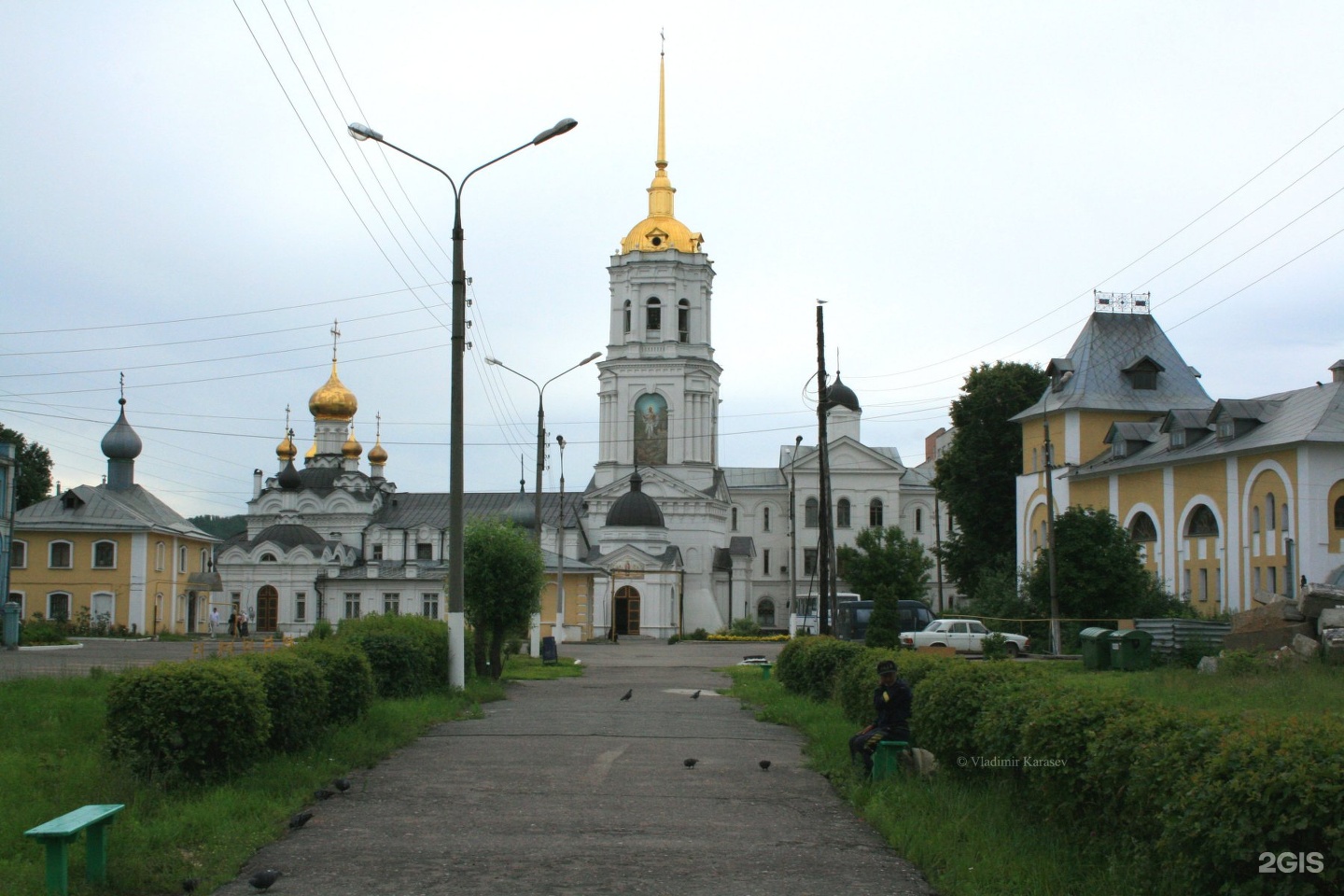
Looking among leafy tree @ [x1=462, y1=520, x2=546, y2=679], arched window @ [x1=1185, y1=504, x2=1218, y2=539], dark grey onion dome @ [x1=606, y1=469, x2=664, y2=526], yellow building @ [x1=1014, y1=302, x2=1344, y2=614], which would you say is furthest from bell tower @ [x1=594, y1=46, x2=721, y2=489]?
leafy tree @ [x1=462, y1=520, x2=546, y2=679]

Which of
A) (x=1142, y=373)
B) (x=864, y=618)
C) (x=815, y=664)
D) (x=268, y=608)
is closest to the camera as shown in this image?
(x=815, y=664)

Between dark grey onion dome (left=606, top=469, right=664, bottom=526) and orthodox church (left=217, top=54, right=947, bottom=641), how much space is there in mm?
81

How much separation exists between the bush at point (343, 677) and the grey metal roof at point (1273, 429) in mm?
30755

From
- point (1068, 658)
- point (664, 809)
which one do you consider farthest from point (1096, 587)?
point (664, 809)

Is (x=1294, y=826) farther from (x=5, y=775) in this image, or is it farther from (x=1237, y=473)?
(x=1237, y=473)

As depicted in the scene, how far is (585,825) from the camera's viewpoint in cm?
988

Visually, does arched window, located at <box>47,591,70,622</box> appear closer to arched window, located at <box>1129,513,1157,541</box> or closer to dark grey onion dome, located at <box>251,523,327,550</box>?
dark grey onion dome, located at <box>251,523,327,550</box>

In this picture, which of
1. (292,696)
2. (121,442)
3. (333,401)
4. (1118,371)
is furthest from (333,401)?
(292,696)

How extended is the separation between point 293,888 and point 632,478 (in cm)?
6274

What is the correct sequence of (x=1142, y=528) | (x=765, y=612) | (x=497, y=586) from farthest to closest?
(x=765, y=612) < (x=1142, y=528) < (x=497, y=586)

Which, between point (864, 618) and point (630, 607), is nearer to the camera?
point (864, 618)

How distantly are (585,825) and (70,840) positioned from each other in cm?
368

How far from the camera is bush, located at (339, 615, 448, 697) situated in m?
17.9

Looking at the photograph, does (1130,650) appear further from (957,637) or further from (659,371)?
(659,371)
